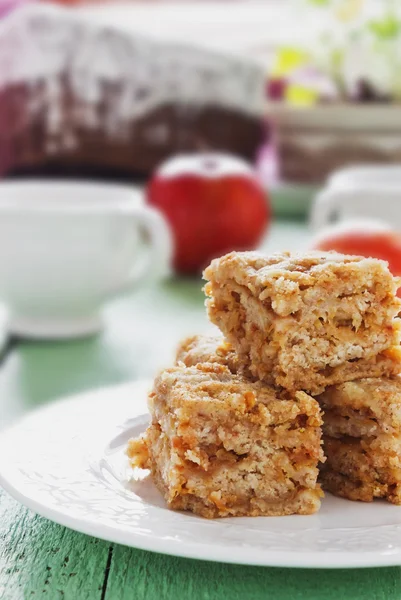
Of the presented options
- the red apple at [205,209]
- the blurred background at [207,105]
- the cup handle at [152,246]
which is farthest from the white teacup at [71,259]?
the blurred background at [207,105]

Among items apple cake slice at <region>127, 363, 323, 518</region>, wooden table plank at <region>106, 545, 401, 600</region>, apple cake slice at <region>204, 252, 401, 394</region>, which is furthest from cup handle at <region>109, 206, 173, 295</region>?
wooden table plank at <region>106, 545, 401, 600</region>

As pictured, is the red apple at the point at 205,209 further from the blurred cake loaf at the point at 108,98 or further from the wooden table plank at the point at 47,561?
the wooden table plank at the point at 47,561

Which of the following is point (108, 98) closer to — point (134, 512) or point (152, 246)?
point (152, 246)

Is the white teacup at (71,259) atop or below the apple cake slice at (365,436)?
below

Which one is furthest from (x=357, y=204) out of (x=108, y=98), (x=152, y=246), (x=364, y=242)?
(x=108, y=98)

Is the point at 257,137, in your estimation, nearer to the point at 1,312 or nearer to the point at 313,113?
the point at 313,113

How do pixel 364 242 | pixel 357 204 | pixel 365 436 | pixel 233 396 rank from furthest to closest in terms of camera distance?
pixel 357 204 → pixel 364 242 → pixel 365 436 → pixel 233 396
